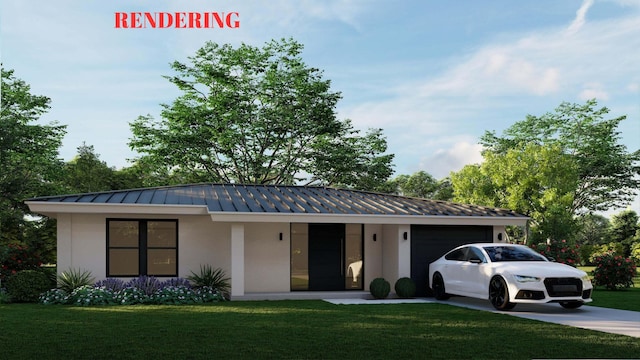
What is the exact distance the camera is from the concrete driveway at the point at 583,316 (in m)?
11.3

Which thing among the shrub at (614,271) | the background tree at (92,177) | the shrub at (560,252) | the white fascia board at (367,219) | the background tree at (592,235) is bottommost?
the background tree at (592,235)

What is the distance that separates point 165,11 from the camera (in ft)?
80.9

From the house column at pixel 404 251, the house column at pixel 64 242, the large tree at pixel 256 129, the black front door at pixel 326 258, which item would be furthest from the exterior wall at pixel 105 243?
the large tree at pixel 256 129

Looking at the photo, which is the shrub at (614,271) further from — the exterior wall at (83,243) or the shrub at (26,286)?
the shrub at (26,286)

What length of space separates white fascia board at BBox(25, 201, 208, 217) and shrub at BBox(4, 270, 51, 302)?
167 centimetres

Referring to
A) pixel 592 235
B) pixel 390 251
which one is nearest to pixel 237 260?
pixel 390 251

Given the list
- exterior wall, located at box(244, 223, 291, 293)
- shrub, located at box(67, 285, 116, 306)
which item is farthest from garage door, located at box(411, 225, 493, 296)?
shrub, located at box(67, 285, 116, 306)

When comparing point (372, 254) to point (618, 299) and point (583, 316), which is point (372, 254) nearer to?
point (618, 299)

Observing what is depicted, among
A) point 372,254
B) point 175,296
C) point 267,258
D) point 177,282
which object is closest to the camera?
point 175,296

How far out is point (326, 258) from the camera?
741 inches

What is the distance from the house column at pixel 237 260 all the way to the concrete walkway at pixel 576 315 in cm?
246

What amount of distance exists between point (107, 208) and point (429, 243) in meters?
9.08

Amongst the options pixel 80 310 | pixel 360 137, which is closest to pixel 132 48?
pixel 360 137

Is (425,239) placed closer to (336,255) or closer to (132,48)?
(336,255)
